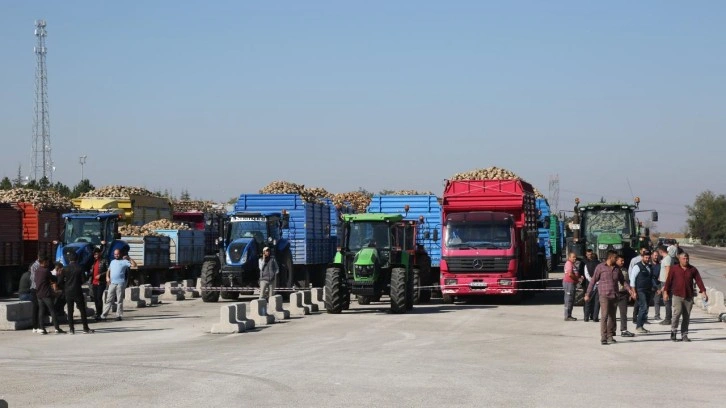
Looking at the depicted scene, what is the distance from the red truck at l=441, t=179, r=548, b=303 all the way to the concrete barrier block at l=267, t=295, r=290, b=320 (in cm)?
616

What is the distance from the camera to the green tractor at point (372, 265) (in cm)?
2908

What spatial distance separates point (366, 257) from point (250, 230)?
265 inches

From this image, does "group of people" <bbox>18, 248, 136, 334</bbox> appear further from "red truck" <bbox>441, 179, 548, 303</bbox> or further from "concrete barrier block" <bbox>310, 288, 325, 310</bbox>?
"red truck" <bbox>441, 179, 548, 303</bbox>

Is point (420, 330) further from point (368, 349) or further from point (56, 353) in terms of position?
point (56, 353)

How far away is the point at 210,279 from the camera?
34219 millimetres

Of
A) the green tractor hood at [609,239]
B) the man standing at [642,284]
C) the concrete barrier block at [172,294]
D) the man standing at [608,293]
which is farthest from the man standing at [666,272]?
the concrete barrier block at [172,294]

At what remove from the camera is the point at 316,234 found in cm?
3988

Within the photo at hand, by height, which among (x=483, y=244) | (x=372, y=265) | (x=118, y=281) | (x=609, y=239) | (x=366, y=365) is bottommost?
(x=366, y=365)

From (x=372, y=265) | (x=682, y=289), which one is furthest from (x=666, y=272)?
(x=372, y=265)

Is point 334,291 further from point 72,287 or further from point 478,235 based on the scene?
point 72,287

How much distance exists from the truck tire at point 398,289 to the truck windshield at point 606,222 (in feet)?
28.7

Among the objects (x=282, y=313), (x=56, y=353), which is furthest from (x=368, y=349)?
(x=282, y=313)

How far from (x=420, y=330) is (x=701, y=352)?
6413mm

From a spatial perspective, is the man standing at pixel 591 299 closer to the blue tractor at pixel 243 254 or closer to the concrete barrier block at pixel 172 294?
the blue tractor at pixel 243 254
